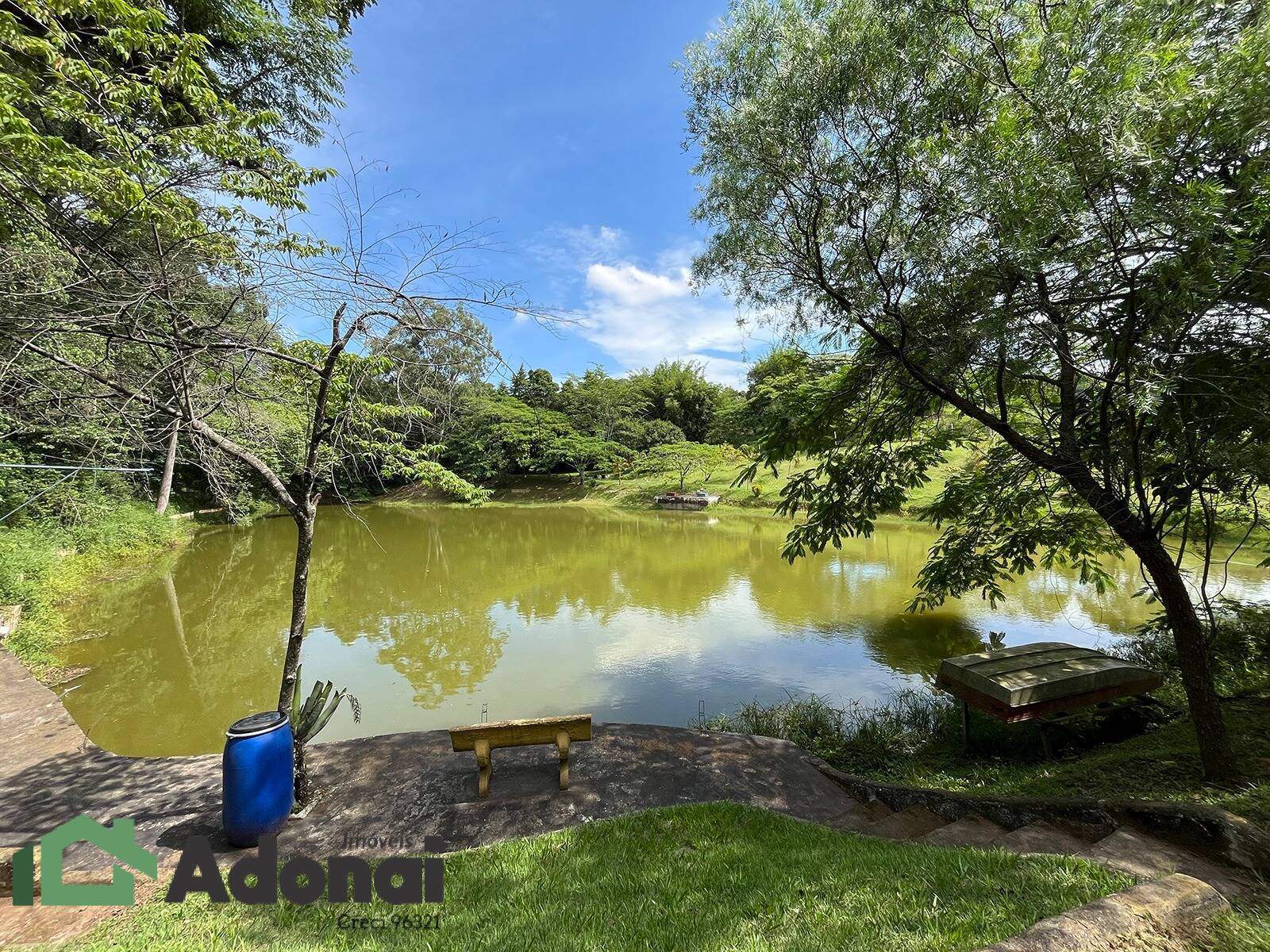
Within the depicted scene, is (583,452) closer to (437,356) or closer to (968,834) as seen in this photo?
(437,356)

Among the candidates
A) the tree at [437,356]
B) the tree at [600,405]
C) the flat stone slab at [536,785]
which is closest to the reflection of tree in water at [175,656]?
the flat stone slab at [536,785]

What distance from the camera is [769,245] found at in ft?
12.3

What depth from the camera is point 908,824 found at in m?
3.09

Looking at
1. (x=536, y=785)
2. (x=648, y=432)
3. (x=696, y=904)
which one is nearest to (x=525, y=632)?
(x=536, y=785)

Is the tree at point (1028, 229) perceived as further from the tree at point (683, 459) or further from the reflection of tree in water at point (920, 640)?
the tree at point (683, 459)

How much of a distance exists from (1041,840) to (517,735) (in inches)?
115

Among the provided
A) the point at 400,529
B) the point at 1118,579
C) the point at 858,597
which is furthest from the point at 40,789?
the point at 400,529

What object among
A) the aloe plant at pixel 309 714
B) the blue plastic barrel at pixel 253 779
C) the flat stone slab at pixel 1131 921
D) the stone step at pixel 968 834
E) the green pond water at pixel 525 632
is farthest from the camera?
the green pond water at pixel 525 632

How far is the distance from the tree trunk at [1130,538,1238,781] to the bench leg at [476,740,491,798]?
4.18 meters

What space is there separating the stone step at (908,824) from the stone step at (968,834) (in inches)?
5.5

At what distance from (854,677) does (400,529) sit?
17.6 m

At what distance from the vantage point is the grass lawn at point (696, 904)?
1778 mm

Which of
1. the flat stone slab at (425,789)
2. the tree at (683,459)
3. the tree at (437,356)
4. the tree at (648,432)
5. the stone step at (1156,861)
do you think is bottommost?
the flat stone slab at (425,789)

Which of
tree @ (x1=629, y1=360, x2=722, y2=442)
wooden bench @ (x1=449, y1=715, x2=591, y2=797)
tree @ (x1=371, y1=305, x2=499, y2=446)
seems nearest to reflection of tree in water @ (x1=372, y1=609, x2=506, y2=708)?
wooden bench @ (x1=449, y1=715, x2=591, y2=797)
